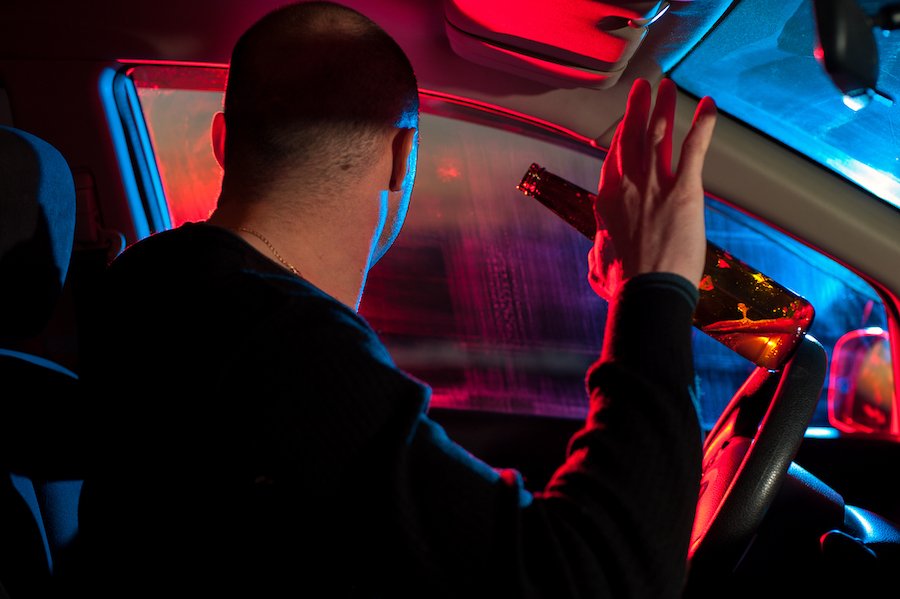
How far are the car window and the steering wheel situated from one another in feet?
4.15

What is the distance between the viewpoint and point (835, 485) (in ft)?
5.88

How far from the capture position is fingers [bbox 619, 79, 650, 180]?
882mm

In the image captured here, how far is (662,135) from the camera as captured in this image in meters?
0.85

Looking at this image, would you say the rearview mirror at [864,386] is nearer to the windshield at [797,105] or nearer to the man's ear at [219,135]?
the windshield at [797,105]

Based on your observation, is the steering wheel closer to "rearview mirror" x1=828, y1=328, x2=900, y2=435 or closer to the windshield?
the windshield

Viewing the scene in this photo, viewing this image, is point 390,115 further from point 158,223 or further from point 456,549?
point 158,223

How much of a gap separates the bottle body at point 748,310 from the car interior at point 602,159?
2 centimetres

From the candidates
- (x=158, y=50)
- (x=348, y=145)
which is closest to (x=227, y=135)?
(x=348, y=145)

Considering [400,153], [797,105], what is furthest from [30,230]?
[797,105]

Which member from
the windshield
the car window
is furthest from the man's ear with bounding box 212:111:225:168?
the car window

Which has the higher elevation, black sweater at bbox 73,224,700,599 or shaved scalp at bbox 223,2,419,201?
shaved scalp at bbox 223,2,419,201

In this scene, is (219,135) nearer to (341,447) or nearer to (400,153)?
(400,153)

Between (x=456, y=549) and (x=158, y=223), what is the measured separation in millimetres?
1675

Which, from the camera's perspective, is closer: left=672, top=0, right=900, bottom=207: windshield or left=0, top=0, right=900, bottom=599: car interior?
left=0, top=0, right=900, bottom=599: car interior
